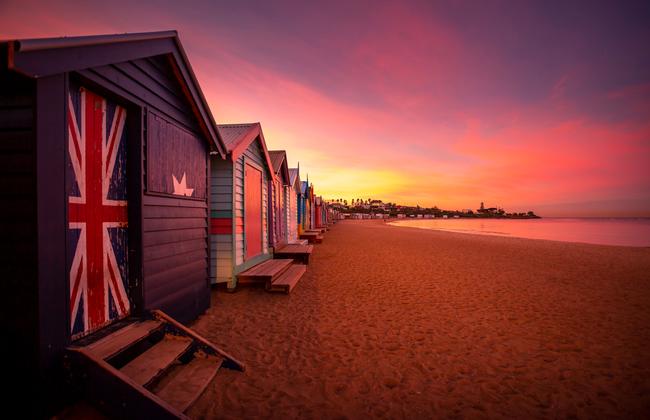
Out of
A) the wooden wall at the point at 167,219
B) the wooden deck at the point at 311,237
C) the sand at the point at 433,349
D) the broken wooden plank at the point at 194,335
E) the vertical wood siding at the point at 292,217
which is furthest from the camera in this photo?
the wooden deck at the point at 311,237

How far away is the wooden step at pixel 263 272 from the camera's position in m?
7.87

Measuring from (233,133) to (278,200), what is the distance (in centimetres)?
560

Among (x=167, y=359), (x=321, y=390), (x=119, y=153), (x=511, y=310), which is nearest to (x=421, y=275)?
(x=511, y=310)

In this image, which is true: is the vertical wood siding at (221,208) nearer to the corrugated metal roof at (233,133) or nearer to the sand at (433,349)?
the corrugated metal roof at (233,133)

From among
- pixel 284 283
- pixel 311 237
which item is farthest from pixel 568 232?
pixel 284 283

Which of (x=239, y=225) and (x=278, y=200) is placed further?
(x=278, y=200)

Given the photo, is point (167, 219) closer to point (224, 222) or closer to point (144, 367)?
point (144, 367)

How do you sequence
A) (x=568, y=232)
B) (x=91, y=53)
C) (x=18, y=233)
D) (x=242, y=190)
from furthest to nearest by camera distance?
(x=568, y=232)
(x=242, y=190)
(x=91, y=53)
(x=18, y=233)

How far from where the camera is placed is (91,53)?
301 cm

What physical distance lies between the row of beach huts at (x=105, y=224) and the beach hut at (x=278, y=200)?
207 inches

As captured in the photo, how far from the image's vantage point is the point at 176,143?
16.6ft

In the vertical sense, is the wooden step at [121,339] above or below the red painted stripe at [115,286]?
below

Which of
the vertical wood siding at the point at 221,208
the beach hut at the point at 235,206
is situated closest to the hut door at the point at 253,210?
the beach hut at the point at 235,206

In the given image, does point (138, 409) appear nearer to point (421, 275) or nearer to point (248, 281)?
point (248, 281)
